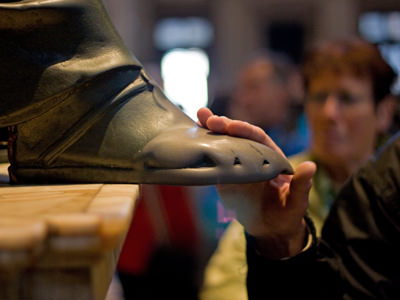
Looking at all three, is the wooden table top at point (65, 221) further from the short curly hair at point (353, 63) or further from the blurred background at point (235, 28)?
the blurred background at point (235, 28)

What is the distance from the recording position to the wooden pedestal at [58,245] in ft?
0.86

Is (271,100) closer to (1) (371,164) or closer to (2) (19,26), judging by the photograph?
(1) (371,164)

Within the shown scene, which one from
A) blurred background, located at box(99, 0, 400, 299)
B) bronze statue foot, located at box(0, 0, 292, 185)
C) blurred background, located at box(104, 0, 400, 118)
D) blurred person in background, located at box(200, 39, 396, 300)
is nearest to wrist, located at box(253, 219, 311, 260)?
bronze statue foot, located at box(0, 0, 292, 185)

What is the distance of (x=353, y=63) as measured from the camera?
1.27 meters

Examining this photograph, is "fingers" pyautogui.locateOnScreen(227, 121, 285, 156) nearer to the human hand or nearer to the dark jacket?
the human hand

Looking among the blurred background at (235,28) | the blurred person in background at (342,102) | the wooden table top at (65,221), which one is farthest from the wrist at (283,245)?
the blurred background at (235,28)

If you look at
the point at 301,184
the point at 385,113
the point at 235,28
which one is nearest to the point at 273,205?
the point at 301,184

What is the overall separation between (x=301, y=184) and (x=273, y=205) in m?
0.05

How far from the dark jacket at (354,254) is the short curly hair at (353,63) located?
1.65 feet

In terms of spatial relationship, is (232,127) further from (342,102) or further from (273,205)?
(342,102)

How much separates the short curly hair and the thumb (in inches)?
29.0

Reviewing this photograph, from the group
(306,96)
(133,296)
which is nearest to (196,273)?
(133,296)

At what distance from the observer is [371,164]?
808mm

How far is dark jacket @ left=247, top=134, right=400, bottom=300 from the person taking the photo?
0.68 meters
